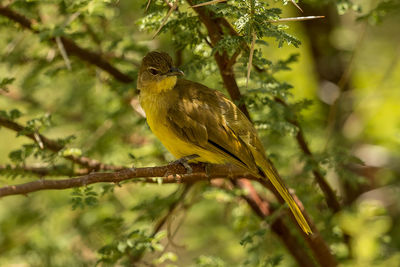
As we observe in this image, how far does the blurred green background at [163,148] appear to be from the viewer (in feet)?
12.7

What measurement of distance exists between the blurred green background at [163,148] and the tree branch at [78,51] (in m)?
0.07

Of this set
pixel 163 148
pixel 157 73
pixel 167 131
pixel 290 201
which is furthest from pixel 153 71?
pixel 290 201

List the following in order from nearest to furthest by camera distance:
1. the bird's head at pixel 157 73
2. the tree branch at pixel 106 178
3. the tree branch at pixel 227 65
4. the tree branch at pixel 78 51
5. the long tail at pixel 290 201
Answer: the tree branch at pixel 106 178 < the tree branch at pixel 227 65 < the long tail at pixel 290 201 < the bird's head at pixel 157 73 < the tree branch at pixel 78 51

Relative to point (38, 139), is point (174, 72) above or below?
above

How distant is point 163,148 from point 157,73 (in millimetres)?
730

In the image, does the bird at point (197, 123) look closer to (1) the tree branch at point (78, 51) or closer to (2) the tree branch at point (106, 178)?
(2) the tree branch at point (106, 178)

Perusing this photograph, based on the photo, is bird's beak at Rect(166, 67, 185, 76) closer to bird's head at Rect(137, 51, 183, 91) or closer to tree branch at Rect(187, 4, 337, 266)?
bird's head at Rect(137, 51, 183, 91)

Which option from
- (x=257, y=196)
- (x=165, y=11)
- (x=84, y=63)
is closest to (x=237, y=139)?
(x=257, y=196)

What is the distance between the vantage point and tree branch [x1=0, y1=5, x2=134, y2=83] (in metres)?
4.42

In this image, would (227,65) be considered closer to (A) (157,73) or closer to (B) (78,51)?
(A) (157,73)

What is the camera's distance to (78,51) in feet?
15.1

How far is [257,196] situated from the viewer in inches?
174

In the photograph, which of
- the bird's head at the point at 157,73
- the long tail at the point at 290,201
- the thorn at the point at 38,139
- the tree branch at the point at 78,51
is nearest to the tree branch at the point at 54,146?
the thorn at the point at 38,139

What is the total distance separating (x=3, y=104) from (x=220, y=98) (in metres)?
2.69
